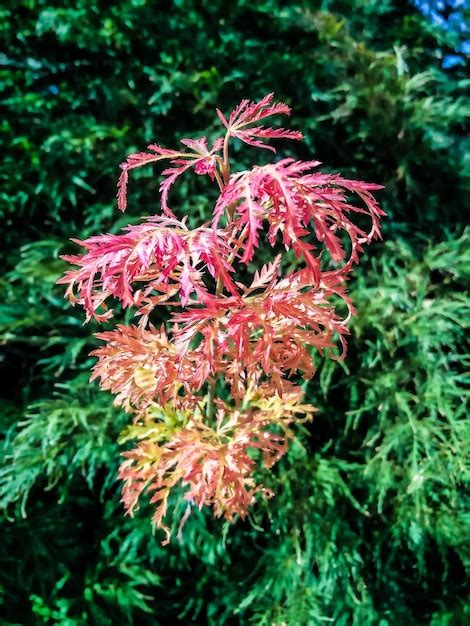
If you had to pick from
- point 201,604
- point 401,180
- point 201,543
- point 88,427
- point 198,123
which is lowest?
point 201,604

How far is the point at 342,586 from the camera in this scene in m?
1.28

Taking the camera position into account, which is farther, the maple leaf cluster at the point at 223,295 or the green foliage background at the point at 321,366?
the green foliage background at the point at 321,366

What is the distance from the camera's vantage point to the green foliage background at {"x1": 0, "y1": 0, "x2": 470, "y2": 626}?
4.14 ft

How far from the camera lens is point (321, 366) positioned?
139 centimetres

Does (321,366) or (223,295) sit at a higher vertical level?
(223,295)

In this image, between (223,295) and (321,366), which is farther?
(321,366)

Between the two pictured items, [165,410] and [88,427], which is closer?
[165,410]

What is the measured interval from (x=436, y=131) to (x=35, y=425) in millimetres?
1272

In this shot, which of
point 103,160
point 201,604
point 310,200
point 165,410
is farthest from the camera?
point 103,160

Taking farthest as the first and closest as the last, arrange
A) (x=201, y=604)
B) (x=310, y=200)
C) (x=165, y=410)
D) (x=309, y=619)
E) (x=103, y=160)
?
(x=103, y=160) < (x=201, y=604) < (x=309, y=619) < (x=165, y=410) < (x=310, y=200)

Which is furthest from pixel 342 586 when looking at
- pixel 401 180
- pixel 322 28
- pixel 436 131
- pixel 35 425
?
pixel 322 28

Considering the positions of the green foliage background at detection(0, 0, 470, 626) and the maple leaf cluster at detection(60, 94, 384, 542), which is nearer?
the maple leaf cluster at detection(60, 94, 384, 542)

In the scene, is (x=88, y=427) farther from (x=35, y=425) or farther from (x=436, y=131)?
(x=436, y=131)

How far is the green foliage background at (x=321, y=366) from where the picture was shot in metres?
1.26
